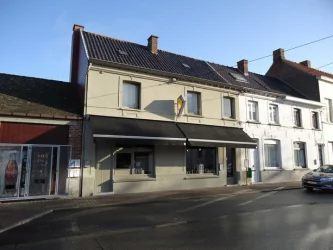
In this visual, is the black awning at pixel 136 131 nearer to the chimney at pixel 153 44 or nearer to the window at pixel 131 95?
the window at pixel 131 95

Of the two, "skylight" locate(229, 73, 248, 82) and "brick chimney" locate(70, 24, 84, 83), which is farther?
"skylight" locate(229, 73, 248, 82)

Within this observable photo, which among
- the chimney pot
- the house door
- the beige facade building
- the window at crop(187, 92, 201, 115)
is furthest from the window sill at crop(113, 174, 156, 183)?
the chimney pot

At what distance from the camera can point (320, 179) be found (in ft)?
46.3

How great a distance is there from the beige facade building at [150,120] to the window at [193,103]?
0.06 meters

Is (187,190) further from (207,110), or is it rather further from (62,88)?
(62,88)

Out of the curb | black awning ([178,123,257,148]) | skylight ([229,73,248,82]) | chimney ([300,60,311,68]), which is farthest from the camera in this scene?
chimney ([300,60,311,68])

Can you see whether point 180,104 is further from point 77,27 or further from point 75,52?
point 77,27

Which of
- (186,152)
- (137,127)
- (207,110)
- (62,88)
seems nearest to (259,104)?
(207,110)

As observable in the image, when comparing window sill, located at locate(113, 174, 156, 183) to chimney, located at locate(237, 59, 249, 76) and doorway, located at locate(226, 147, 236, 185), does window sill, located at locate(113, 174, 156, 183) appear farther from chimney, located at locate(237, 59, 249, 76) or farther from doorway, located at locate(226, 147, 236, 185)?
chimney, located at locate(237, 59, 249, 76)

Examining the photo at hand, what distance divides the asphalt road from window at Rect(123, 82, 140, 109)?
552 centimetres

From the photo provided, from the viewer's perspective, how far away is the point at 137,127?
13023 mm

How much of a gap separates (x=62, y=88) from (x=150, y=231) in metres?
10.8

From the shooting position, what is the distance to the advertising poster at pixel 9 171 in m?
11.0

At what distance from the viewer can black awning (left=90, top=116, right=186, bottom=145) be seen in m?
11.9
